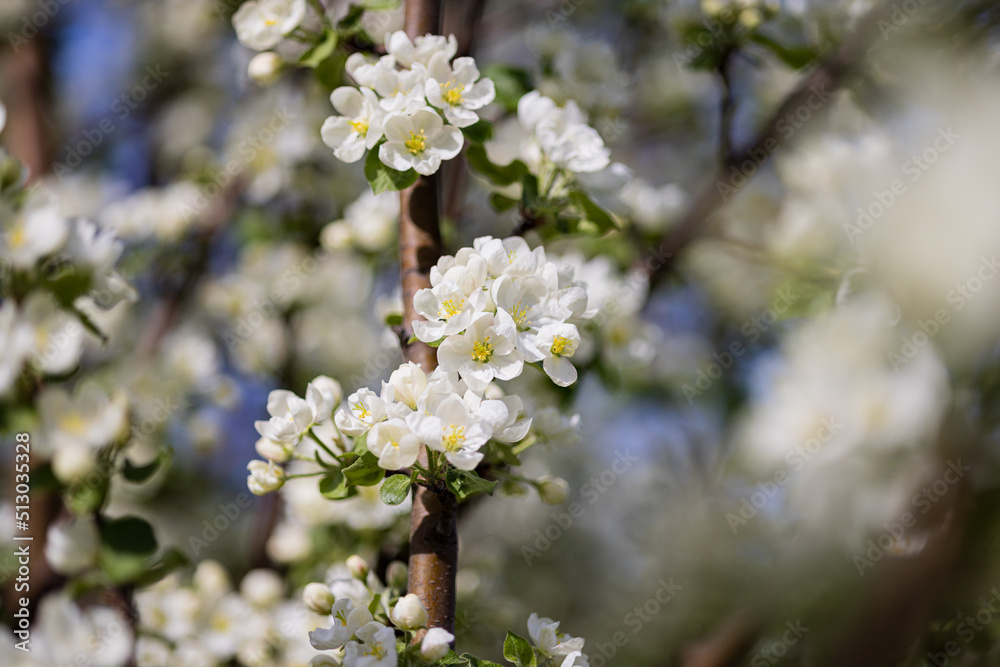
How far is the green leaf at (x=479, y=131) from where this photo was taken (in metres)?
1.16

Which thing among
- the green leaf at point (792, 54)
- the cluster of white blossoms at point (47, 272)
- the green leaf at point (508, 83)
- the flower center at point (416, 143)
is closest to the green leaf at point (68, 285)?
the cluster of white blossoms at point (47, 272)

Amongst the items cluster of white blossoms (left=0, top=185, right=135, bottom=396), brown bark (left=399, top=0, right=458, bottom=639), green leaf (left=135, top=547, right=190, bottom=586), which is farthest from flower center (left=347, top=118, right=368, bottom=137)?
green leaf (left=135, top=547, right=190, bottom=586)

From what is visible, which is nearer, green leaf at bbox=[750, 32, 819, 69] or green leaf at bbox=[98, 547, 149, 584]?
green leaf at bbox=[98, 547, 149, 584]

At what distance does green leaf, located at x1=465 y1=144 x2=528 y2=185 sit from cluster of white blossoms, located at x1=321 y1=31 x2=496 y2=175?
0.43ft

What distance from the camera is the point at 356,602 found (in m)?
1.06

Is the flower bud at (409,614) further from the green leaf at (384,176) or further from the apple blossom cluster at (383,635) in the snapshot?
the green leaf at (384,176)

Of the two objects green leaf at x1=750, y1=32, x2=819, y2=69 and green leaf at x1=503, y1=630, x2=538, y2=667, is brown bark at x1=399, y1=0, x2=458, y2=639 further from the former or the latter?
green leaf at x1=750, y1=32, x2=819, y2=69

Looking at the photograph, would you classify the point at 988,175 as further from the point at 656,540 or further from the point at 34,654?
the point at 656,540

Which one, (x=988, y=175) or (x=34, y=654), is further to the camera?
Result: (x=34, y=654)

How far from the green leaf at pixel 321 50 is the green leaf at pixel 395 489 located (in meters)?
0.70

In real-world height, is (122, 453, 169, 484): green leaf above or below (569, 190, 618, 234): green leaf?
below

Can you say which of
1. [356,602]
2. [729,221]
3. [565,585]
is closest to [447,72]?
[356,602]

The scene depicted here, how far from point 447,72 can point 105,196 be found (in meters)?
2.59

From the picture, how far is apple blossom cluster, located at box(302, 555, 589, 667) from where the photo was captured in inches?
35.5
